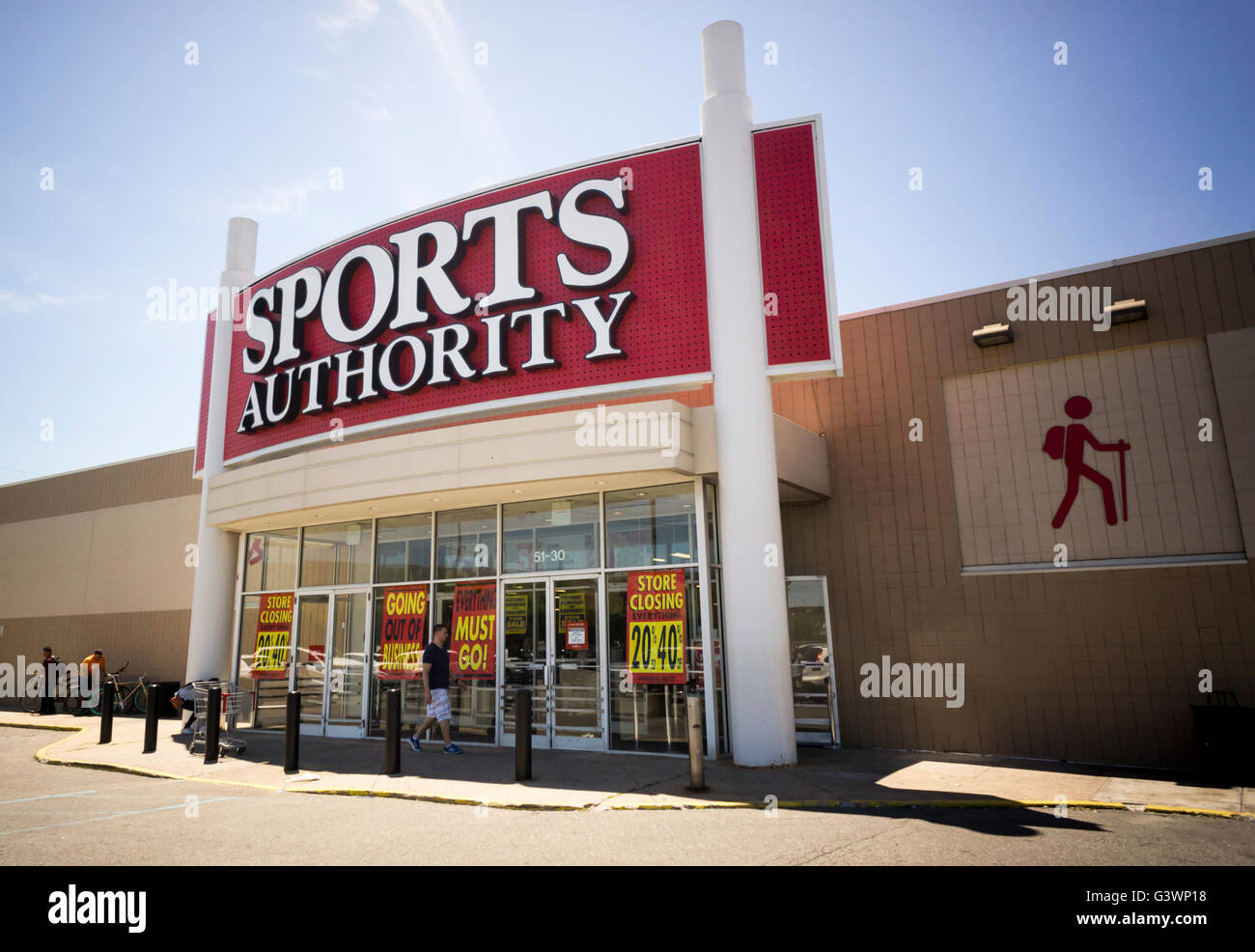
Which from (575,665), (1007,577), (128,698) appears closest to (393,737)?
(575,665)

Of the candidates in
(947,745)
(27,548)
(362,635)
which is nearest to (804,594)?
(947,745)

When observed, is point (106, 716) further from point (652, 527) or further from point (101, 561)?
point (101, 561)

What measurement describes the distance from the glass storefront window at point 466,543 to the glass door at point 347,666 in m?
1.89

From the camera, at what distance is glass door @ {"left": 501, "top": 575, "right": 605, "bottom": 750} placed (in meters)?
11.5

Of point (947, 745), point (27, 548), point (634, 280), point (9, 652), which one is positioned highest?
A: point (634, 280)

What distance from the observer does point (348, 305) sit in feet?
47.1

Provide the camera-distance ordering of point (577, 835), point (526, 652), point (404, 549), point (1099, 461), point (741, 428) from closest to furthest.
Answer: point (577, 835)
point (741, 428)
point (1099, 461)
point (526, 652)
point (404, 549)

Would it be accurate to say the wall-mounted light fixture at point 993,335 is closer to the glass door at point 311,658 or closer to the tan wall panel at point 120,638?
the glass door at point 311,658

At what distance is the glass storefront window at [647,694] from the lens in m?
10.9

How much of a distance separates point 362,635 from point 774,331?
353 inches

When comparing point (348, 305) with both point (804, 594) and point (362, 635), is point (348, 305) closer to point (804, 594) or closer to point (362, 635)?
point (362, 635)

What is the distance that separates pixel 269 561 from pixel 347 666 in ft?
11.1

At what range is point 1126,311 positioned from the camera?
36.1ft

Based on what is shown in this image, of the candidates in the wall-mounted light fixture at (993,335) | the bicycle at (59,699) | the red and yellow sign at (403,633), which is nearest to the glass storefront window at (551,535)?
the red and yellow sign at (403,633)
